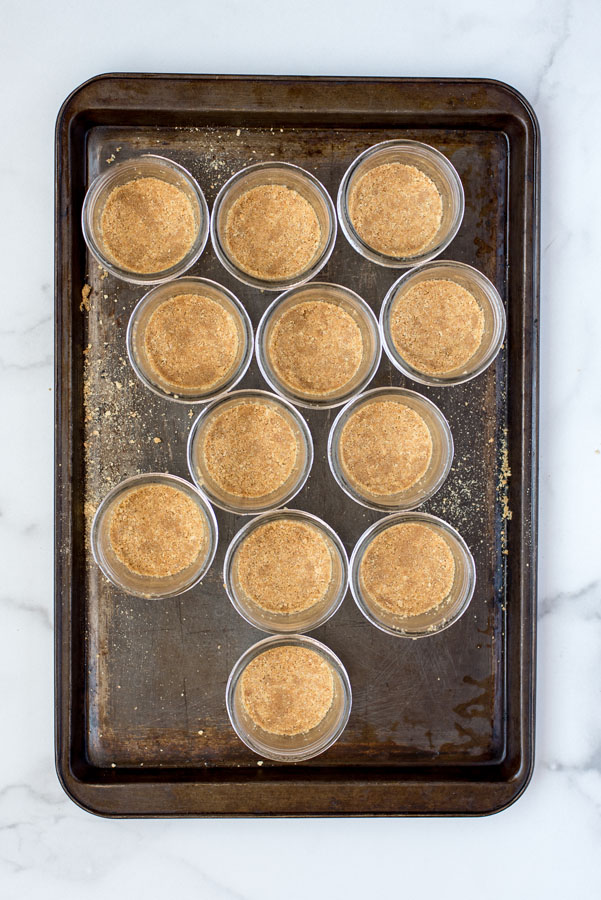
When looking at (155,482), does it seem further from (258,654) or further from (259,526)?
(258,654)

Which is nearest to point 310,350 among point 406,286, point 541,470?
point 406,286

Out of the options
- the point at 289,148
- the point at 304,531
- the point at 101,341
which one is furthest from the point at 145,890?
the point at 289,148

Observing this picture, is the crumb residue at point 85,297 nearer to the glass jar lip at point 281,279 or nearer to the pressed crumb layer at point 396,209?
the glass jar lip at point 281,279

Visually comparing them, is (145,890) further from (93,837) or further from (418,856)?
(418,856)

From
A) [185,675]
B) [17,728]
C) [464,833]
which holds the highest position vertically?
[185,675]

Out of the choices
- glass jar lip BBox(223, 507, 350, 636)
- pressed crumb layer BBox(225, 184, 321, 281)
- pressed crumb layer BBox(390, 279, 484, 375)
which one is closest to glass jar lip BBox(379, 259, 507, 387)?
pressed crumb layer BBox(390, 279, 484, 375)
